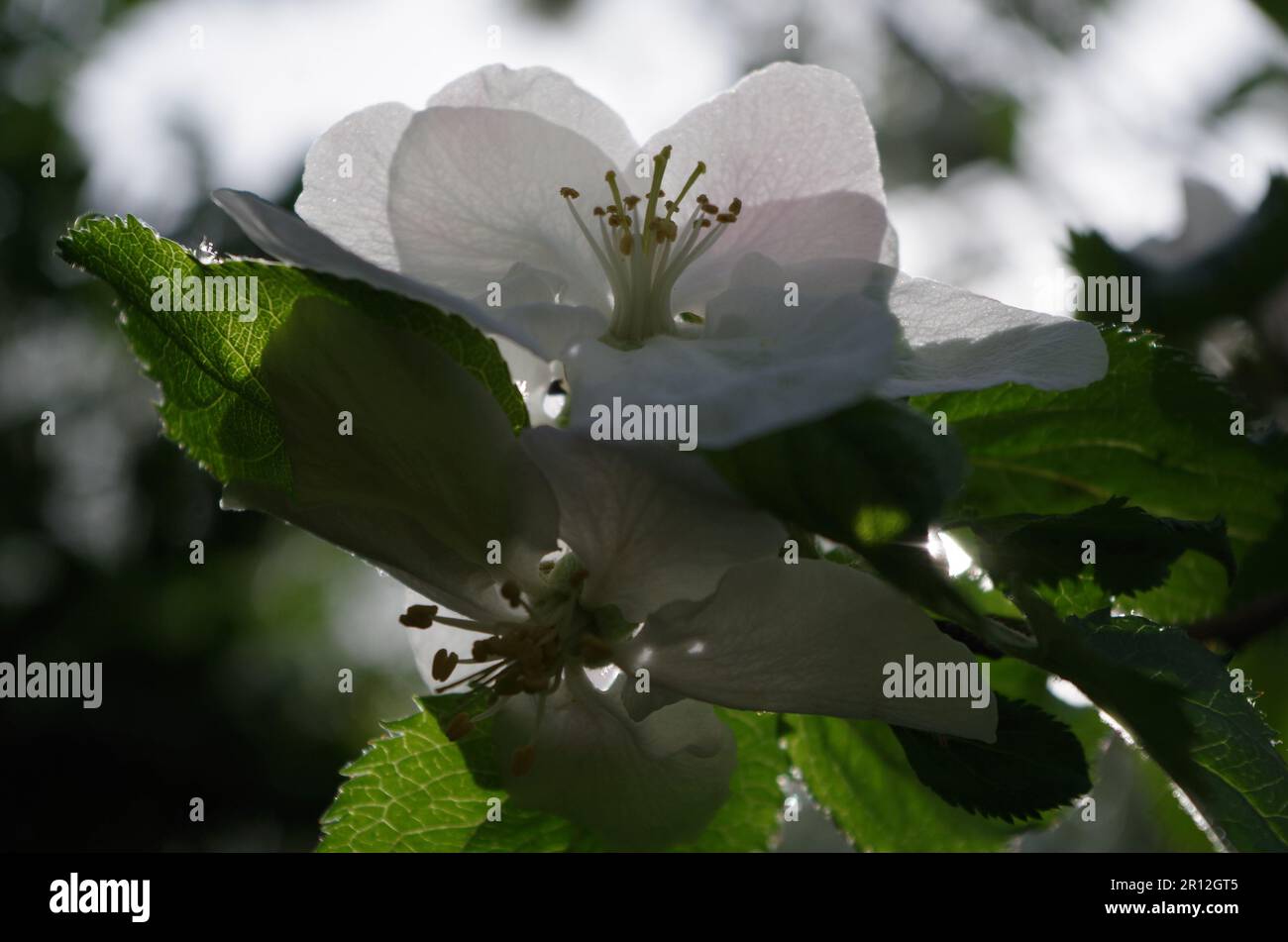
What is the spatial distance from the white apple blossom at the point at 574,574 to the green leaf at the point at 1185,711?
0.07 m

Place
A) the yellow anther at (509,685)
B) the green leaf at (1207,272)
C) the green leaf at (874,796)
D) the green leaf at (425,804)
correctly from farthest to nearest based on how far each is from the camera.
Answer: the green leaf at (1207,272)
the green leaf at (874,796)
the green leaf at (425,804)
the yellow anther at (509,685)

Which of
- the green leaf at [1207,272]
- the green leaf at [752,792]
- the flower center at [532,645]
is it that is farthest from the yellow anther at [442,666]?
the green leaf at [1207,272]

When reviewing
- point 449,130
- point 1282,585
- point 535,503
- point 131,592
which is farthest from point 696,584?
point 131,592

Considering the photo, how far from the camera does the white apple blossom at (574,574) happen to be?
68 cm

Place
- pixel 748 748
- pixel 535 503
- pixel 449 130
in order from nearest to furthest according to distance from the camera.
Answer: pixel 535 503 < pixel 449 130 < pixel 748 748

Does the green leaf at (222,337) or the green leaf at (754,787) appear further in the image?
the green leaf at (754,787)

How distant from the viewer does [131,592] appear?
4078 millimetres

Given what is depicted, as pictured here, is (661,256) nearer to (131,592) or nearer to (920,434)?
(920,434)

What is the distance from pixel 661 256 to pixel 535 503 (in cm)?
25

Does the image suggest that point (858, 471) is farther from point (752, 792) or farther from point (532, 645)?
point (752, 792)

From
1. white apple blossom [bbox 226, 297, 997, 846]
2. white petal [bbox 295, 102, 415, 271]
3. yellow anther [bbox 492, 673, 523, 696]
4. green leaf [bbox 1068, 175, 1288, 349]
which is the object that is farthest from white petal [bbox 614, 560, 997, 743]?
green leaf [bbox 1068, 175, 1288, 349]

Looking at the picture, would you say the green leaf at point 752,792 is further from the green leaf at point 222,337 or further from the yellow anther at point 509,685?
the green leaf at point 222,337

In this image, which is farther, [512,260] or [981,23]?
[981,23]

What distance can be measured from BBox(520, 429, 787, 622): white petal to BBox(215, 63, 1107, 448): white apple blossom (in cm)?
10
